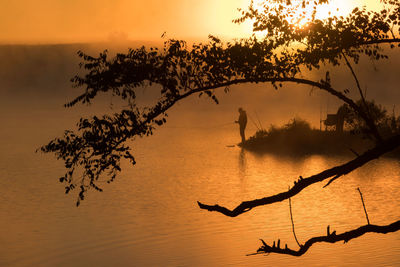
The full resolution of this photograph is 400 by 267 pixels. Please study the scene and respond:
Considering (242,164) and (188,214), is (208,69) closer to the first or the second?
(188,214)

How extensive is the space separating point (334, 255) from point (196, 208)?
781 centimetres

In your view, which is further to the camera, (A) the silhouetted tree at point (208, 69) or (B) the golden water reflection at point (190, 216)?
(B) the golden water reflection at point (190, 216)

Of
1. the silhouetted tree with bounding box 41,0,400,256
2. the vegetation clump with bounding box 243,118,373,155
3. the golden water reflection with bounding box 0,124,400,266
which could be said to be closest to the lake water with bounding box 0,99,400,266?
the golden water reflection with bounding box 0,124,400,266

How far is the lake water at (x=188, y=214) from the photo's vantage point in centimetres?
2091

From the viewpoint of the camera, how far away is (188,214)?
26.5 meters

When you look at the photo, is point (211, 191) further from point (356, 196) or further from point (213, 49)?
point (213, 49)

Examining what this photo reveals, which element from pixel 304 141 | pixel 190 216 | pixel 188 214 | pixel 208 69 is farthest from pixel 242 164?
pixel 208 69

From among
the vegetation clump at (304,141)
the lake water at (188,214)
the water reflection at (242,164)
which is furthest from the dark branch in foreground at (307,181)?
the vegetation clump at (304,141)

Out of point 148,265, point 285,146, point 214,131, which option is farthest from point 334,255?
point 214,131

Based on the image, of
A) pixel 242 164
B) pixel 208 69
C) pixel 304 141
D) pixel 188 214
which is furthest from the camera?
pixel 304 141

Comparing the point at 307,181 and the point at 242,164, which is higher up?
the point at 307,181

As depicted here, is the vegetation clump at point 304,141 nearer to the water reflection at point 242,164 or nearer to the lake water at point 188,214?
the water reflection at point 242,164

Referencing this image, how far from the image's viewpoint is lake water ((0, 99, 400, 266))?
20906 mm

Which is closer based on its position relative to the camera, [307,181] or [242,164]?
[307,181]
